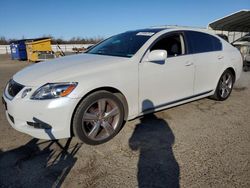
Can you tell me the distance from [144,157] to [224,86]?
10.3 ft

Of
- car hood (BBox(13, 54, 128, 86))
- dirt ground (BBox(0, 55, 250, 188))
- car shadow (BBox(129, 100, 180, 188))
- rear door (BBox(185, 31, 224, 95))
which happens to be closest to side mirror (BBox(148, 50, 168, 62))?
car hood (BBox(13, 54, 128, 86))

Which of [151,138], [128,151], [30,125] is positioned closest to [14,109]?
[30,125]

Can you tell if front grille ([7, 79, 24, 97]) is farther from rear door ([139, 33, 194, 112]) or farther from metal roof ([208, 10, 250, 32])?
metal roof ([208, 10, 250, 32])

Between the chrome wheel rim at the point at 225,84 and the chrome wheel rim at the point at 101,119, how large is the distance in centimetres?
281

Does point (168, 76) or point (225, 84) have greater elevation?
point (168, 76)

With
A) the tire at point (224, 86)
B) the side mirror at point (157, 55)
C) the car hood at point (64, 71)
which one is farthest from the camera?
the tire at point (224, 86)

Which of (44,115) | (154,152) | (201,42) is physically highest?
(201,42)

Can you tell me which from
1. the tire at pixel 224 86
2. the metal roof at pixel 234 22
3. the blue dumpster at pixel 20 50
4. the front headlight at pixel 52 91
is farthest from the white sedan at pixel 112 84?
the blue dumpster at pixel 20 50

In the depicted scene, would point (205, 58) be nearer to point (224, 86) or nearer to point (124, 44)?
point (224, 86)

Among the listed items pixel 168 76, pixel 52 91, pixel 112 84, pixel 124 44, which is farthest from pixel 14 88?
pixel 168 76

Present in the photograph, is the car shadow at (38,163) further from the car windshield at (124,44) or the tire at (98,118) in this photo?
the car windshield at (124,44)

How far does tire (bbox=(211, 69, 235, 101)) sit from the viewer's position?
191 inches

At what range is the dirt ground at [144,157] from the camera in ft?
7.78

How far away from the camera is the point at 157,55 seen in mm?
3346
